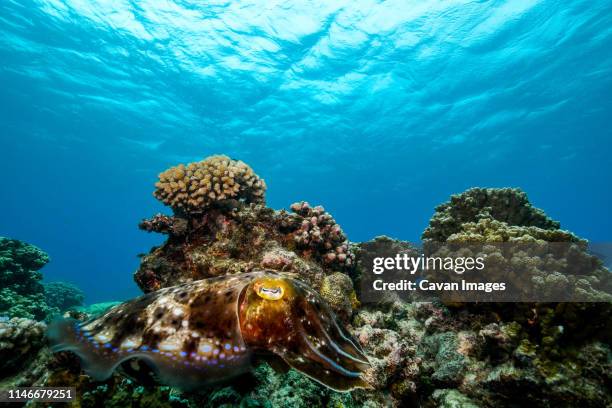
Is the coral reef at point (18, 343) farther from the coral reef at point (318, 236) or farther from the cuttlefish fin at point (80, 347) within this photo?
the coral reef at point (318, 236)

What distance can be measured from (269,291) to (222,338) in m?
0.52

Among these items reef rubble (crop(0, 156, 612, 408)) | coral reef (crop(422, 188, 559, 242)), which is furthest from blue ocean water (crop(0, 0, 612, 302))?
reef rubble (crop(0, 156, 612, 408))

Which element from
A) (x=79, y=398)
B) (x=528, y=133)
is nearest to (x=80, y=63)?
(x=79, y=398)

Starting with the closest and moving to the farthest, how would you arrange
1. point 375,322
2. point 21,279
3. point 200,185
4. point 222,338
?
point 222,338 → point 375,322 → point 200,185 → point 21,279

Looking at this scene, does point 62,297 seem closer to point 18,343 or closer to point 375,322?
point 18,343

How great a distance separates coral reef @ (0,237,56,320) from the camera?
10.9m

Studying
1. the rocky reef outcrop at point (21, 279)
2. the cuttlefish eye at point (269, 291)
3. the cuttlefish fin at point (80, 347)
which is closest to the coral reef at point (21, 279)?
the rocky reef outcrop at point (21, 279)

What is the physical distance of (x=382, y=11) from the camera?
1066 inches

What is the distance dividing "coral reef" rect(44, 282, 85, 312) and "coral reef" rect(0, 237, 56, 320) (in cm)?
731

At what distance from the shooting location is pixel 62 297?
19578 millimetres

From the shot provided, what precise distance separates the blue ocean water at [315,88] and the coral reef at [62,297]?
81.0 feet

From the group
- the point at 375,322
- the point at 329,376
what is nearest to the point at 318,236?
the point at 375,322

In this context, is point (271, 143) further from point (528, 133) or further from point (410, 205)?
point (410, 205)

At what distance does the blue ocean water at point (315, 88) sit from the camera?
27891 mm
